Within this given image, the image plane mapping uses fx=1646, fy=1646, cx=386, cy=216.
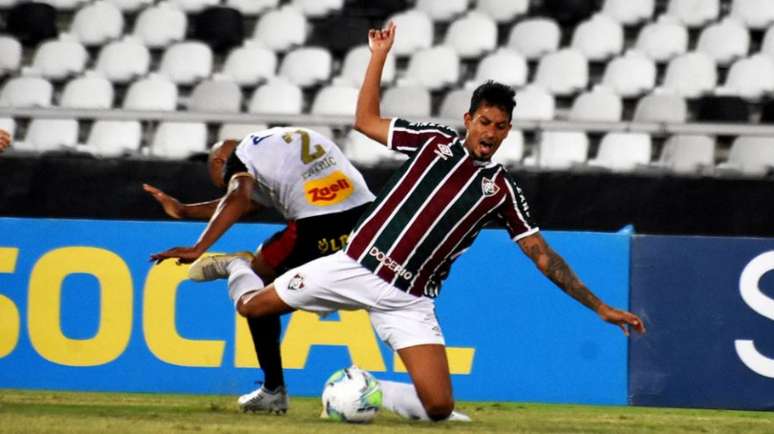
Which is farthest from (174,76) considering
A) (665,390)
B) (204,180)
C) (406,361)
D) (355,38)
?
(406,361)

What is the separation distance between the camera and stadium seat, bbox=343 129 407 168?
1268cm

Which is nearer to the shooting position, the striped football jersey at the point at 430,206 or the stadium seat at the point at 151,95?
the striped football jersey at the point at 430,206

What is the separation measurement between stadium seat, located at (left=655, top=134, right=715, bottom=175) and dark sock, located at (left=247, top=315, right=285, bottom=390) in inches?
190

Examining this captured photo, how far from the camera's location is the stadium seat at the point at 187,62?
50.0 feet

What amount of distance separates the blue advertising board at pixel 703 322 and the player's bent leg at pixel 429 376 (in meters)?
2.85

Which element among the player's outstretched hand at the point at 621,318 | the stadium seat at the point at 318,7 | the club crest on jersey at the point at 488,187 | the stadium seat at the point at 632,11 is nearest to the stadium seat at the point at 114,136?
the stadium seat at the point at 318,7

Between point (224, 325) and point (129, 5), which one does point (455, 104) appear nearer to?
point (129, 5)

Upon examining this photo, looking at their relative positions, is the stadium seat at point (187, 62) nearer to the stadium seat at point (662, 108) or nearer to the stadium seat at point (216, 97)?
the stadium seat at point (216, 97)

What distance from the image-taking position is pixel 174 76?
1523 centimetres

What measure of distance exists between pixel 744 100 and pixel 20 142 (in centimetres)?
618

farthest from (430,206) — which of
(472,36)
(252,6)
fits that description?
(252,6)

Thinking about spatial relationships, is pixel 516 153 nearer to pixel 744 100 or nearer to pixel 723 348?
pixel 744 100

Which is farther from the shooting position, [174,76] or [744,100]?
[174,76]

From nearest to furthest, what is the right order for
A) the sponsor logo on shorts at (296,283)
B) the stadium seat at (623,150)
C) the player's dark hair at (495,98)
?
the player's dark hair at (495,98) < the sponsor logo on shorts at (296,283) < the stadium seat at (623,150)
